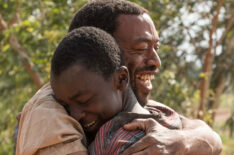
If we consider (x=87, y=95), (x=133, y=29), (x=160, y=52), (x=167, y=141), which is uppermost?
(x=133, y=29)

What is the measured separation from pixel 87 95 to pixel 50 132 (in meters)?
0.23

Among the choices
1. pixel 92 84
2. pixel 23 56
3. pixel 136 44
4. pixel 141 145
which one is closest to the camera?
pixel 141 145

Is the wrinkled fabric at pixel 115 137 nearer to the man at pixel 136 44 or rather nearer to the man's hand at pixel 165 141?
the man's hand at pixel 165 141

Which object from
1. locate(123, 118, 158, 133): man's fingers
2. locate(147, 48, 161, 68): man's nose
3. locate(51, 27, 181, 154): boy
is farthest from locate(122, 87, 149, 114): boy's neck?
locate(147, 48, 161, 68): man's nose

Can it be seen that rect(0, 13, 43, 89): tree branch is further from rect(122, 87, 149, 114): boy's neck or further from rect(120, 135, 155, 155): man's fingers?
rect(120, 135, 155, 155): man's fingers

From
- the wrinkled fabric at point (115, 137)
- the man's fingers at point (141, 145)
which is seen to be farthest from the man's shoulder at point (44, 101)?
the man's fingers at point (141, 145)

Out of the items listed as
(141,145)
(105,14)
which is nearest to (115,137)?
(141,145)

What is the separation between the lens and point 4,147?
26.2 feet

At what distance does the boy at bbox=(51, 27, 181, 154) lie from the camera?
182cm

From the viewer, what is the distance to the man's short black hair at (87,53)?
1.83 meters

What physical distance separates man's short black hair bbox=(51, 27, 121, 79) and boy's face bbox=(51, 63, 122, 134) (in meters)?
0.03

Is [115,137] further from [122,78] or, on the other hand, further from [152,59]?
[152,59]

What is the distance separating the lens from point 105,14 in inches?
90.5

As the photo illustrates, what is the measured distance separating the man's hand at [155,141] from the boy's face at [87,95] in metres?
0.14
